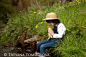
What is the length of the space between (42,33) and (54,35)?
1237 millimetres

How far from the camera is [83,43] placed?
2672 mm

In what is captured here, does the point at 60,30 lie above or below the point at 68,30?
above

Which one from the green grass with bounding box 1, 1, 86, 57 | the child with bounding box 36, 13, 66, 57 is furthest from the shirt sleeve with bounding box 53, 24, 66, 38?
the green grass with bounding box 1, 1, 86, 57

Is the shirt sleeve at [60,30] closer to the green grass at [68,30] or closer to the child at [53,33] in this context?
the child at [53,33]

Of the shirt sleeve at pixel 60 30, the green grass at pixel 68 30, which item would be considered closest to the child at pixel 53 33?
the shirt sleeve at pixel 60 30

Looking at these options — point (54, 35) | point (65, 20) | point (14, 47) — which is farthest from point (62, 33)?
point (14, 47)

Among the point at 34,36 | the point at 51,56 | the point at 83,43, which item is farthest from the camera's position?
the point at 34,36

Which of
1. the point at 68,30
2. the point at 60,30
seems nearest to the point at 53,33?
the point at 60,30

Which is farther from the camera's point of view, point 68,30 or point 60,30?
point 68,30

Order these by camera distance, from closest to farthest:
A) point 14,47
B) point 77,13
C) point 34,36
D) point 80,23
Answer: point 80,23, point 77,13, point 34,36, point 14,47

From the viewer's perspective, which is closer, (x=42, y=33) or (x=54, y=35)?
(x=54, y=35)

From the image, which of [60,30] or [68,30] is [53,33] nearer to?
[60,30]

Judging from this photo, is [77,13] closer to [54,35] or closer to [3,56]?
[54,35]

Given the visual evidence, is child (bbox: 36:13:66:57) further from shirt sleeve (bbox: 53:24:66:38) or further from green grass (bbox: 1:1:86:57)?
green grass (bbox: 1:1:86:57)
